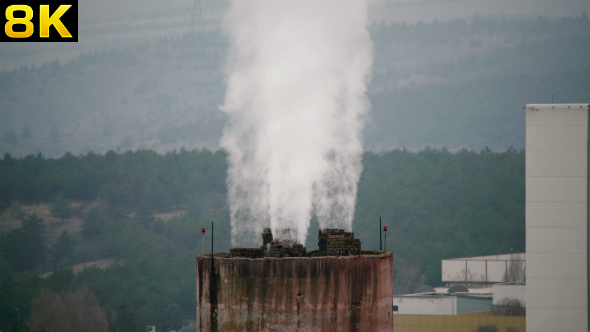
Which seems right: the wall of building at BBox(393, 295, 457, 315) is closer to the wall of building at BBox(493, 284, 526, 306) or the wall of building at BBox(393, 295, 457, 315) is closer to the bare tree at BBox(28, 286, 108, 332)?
the wall of building at BBox(493, 284, 526, 306)

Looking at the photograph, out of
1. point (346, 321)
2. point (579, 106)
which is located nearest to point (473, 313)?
point (579, 106)

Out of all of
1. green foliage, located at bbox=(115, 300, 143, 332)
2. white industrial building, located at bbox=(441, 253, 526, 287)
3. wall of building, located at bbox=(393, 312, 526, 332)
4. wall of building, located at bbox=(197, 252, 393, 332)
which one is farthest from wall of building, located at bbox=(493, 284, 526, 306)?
wall of building, located at bbox=(197, 252, 393, 332)

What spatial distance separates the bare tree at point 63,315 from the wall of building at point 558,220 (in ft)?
374

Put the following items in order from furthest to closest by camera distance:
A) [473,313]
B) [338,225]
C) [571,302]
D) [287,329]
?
[473,313]
[571,302]
[338,225]
[287,329]

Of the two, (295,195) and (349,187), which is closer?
(295,195)

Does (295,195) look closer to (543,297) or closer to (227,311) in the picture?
(227,311)

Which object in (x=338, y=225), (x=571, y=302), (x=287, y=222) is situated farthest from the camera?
(x=571, y=302)

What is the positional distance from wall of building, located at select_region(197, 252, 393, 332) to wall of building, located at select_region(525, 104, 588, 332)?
1866 inches

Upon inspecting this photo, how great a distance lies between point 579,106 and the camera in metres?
73.2

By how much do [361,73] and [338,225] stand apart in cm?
711

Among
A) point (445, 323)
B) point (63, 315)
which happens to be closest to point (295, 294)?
point (445, 323)

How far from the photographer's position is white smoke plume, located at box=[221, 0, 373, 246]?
1427 inches

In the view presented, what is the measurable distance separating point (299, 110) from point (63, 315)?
147890 mm

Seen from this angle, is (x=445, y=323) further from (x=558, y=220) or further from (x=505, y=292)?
(x=558, y=220)
